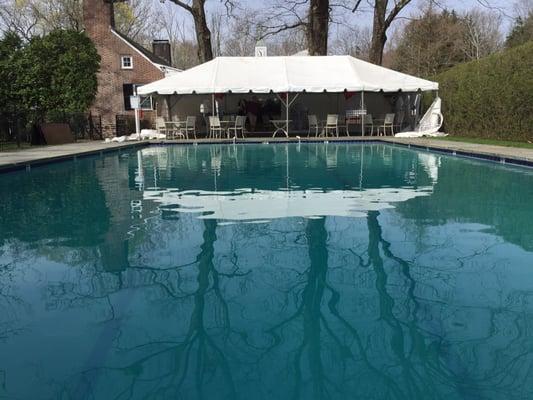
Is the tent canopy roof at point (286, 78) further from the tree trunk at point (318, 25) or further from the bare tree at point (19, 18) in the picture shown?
the bare tree at point (19, 18)

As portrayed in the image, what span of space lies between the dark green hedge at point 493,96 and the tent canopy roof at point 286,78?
1.00m

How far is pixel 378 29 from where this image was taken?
2158cm

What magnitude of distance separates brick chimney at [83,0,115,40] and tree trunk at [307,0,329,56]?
388 inches

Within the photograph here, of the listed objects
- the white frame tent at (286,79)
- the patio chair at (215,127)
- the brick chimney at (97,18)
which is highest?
the brick chimney at (97,18)

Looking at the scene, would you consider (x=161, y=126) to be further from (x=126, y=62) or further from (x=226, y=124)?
(x=126, y=62)

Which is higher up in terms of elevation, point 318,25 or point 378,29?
point 318,25

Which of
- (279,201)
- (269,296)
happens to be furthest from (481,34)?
(269,296)

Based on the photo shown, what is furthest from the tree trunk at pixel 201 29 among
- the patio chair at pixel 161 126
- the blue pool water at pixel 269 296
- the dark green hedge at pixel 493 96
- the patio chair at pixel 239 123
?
the blue pool water at pixel 269 296

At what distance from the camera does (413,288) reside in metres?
3.22

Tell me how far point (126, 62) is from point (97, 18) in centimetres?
244

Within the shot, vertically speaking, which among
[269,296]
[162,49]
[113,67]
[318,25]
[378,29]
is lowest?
[269,296]

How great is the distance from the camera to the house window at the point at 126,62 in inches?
941

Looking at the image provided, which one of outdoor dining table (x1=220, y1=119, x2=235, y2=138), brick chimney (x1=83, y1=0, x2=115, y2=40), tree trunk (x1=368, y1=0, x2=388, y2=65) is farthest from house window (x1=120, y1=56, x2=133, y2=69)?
tree trunk (x1=368, y1=0, x2=388, y2=65)

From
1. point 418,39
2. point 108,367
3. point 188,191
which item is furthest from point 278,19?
point 108,367
